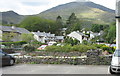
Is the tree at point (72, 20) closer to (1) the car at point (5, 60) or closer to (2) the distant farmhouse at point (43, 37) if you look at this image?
(2) the distant farmhouse at point (43, 37)

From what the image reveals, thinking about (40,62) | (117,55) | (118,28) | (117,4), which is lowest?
(40,62)

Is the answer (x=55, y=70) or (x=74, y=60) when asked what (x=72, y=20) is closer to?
(x=74, y=60)

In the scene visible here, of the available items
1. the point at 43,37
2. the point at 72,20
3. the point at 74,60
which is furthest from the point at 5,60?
the point at 72,20

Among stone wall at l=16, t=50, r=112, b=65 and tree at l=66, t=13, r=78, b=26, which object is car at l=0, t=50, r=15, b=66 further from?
tree at l=66, t=13, r=78, b=26

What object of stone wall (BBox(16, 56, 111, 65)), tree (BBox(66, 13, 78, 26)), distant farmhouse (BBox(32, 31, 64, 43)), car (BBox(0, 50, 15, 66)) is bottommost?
distant farmhouse (BBox(32, 31, 64, 43))

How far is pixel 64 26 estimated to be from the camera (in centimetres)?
10500

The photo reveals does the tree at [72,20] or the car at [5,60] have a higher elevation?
the tree at [72,20]

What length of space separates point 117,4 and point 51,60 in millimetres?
9514

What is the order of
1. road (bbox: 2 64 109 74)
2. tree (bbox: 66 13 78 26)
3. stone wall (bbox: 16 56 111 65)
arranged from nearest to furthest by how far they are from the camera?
road (bbox: 2 64 109 74)
stone wall (bbox: 16 56 111 65)
tree (bbox: 66 13 78 26)

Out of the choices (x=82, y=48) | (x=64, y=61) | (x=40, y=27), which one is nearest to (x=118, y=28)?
(x=82, y=48)

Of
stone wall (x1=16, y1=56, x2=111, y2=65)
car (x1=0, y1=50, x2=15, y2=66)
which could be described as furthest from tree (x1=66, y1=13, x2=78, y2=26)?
car (x1=0, y1=50, x2=15, y2=66)

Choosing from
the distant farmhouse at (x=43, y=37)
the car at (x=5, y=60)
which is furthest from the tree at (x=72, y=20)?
the car at (x=5, y=60)

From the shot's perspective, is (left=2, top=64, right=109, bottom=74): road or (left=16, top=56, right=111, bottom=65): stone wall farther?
(left=16, top=56, right=111, bottom=65): stone wall

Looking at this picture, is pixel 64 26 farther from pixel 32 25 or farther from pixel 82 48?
pixel 82 48
